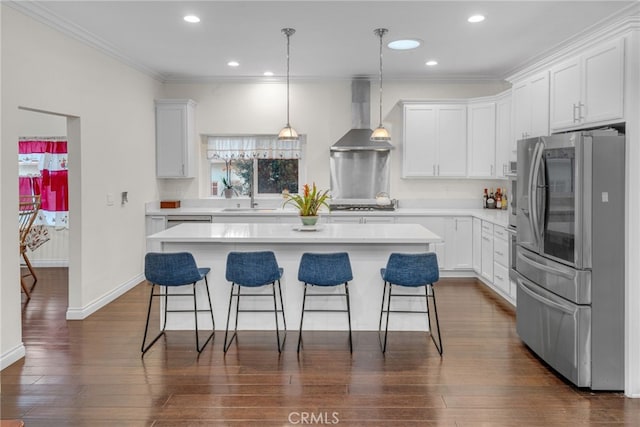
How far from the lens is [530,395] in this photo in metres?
2.96

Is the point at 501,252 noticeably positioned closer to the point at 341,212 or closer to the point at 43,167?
the point at 341,212

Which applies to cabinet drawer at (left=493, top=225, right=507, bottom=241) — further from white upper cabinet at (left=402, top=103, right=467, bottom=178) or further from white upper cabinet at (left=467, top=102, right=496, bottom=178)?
white upper cabinet at (left=402, top=103, right=467, bottom=178)

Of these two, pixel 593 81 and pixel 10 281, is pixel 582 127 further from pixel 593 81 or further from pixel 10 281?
pixel 10 281

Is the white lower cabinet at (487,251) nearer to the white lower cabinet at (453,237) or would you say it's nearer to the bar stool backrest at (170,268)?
the white lower cabinet at (453,237)

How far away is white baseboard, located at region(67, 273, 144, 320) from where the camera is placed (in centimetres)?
452

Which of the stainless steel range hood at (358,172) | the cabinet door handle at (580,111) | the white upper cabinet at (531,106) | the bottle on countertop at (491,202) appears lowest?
the bottle on countertop at (491,202)

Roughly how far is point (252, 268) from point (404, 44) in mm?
2939

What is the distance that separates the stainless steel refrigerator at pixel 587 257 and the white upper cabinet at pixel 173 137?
4803 millimetres

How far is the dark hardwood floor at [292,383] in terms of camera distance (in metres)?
2.70

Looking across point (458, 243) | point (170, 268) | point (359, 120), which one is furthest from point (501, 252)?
point (170, 268)

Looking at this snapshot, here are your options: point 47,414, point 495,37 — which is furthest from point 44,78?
point 495,37

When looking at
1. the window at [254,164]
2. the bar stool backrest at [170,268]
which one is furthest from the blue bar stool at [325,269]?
the window at [254,164]

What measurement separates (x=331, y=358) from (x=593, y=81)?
9.17 ft

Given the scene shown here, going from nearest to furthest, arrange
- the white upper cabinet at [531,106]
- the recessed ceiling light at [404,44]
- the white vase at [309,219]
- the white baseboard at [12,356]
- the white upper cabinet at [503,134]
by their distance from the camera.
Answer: the white baseboard at [12,356] → the white upper cabinet at [531,106] → the white vase at [309,219] → the recessed ceiling light at [404,44] → the white upper cabinet at [503,134]
